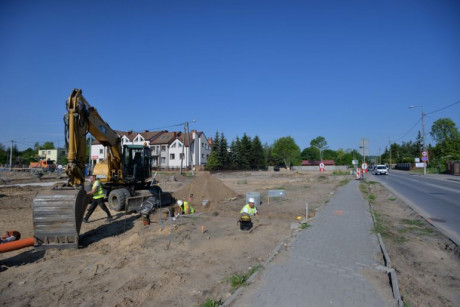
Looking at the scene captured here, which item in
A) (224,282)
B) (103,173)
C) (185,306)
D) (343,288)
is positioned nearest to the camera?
(185,306)

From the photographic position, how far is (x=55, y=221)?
21.6 ft

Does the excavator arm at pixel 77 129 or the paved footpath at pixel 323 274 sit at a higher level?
the excavator arm at pixel 77 129

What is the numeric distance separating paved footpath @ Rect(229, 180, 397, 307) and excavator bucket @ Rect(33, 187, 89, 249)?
465 cm

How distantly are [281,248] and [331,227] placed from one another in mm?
2865

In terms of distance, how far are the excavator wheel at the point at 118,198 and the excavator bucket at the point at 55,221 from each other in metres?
4.78

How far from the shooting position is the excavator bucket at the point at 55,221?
652 cm

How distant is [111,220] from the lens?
9984 mm

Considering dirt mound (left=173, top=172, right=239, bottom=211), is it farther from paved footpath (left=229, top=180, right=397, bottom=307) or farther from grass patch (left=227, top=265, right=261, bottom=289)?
grass patch (left=227, top=265, right=261, bottom=289)

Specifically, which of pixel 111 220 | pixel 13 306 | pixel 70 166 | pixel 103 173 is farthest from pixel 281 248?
pixel 103 173

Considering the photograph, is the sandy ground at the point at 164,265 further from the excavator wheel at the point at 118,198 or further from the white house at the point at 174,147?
the white house at the point at 174,147

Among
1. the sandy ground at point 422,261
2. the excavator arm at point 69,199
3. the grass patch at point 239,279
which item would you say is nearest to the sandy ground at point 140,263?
the grass patch at point 239,279

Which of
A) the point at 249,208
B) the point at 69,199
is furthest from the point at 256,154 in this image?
the point at 69,199

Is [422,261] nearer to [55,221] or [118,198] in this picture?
[55,221]

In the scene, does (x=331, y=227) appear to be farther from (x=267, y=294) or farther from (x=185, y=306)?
(x=185, y=306)
